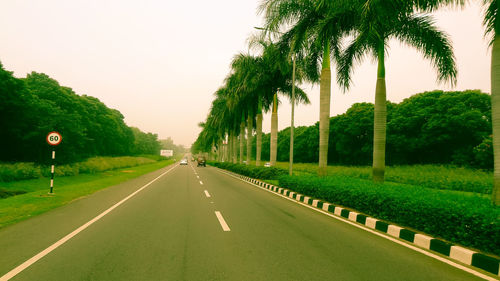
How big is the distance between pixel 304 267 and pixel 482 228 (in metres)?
3.13

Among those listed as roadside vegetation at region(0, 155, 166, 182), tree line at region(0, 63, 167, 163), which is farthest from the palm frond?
tree line at region(0, 63, 167, 163)

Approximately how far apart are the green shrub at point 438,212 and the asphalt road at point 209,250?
0.93 meters

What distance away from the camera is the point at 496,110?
6.52 meters

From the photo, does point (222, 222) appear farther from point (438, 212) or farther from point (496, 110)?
point (496, 110)

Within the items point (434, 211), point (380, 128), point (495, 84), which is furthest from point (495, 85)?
point (380, 128)

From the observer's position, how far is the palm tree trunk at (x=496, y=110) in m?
6.40

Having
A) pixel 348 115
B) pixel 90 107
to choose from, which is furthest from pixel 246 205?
pixel 90 107

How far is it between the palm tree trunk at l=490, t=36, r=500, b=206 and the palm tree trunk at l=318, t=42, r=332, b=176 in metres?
6.94

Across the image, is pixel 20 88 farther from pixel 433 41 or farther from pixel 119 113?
pixel 119 113

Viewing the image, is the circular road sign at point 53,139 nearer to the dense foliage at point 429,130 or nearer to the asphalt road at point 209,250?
the asphalt road at point 209,250

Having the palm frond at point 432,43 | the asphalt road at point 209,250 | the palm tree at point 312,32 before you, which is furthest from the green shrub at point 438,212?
the palm frond at point 432,43

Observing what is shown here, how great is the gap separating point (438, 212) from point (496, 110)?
2.84m

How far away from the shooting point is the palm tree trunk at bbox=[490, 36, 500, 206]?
640 centimetres

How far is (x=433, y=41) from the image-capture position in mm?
11031
